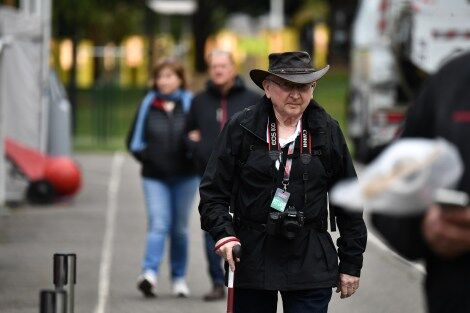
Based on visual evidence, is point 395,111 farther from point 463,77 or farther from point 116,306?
point 463,77

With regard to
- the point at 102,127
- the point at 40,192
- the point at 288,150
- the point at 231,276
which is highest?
the point at 288,150

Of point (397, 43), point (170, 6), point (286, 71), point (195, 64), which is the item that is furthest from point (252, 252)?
point (195, 64)

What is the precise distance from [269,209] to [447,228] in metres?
2.87

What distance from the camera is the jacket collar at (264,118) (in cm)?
646

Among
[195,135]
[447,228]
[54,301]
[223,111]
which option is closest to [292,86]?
[54,301]

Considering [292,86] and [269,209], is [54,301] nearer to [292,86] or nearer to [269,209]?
[269,209]

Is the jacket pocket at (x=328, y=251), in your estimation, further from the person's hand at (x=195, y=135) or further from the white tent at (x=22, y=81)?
the white tent at (x=22, y=81)

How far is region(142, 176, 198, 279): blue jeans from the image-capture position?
11.4m

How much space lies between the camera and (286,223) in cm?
630

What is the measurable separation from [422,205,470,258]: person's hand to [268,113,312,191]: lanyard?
272 centimetres

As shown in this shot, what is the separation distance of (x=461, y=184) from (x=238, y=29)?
131 metres

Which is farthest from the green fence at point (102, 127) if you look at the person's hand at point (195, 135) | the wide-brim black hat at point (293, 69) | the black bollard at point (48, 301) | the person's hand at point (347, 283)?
the black bollard at point (48, 301)

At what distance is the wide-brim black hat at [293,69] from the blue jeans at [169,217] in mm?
4710

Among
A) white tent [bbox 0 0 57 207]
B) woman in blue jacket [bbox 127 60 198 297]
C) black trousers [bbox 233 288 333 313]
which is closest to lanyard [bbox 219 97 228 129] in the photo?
woman in blue jacket [bbox 127 60 198 297]
